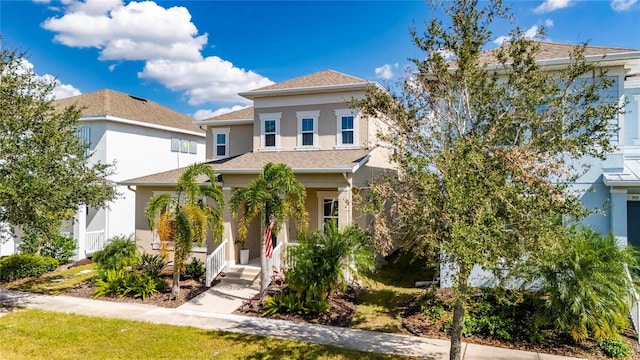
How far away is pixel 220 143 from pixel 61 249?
352 inches

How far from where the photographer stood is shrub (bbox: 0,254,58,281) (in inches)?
583

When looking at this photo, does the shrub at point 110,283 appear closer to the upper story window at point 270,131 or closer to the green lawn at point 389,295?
the upper story window at point 270,131

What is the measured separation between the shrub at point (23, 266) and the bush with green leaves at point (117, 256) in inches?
161

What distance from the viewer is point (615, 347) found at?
Answer: 7953mm

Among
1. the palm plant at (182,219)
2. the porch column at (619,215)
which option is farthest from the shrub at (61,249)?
the porch column at (619,215)

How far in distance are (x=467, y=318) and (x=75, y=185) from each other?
12.0m

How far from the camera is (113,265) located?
13.3 metres

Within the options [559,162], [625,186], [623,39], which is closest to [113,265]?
[559,162]

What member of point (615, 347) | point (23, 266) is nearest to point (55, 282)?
point (23, 266)

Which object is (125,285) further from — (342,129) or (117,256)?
(342,129)

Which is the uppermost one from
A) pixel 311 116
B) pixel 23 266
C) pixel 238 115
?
pixel 238 115

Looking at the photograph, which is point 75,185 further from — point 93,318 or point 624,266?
point 624,266

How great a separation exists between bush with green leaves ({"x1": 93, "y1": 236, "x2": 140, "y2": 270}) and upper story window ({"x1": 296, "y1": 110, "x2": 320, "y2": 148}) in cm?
796

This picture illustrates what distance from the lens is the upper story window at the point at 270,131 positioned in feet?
55.7
